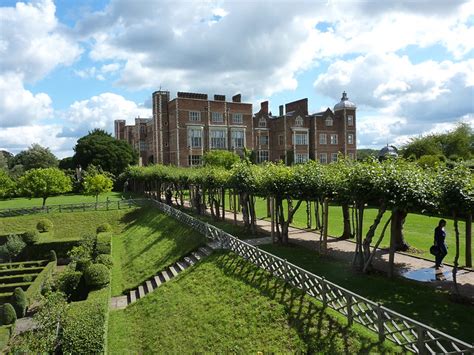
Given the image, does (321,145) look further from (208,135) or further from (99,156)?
(99,156)

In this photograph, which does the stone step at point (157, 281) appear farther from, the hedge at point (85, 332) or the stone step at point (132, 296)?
the hedge at point (85, 332)

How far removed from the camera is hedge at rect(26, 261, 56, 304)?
18.6 meters

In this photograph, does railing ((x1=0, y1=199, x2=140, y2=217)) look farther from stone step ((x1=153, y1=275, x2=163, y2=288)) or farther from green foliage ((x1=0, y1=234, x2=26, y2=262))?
stone step ((x1=153, y1=275, x2=163, y2=288))

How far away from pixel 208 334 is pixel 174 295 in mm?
4389

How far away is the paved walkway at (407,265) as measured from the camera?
489 inches

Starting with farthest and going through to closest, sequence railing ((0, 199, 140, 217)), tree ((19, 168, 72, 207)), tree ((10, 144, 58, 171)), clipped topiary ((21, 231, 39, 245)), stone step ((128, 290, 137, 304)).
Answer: tree ((10, 144, 58, 171)), tree ((19, 168, 72, 207)), railing ((0, 199, 140, 217)), clipped topiary ((21, 231, 39, 245)), stone step ((128, 290, 137, 304))

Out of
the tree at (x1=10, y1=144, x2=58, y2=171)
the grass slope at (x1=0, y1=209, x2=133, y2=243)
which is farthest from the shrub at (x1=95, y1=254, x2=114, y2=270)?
the tree at (x1=10, y1=144, x2=58, y2=171)

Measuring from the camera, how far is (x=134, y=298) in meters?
18.5

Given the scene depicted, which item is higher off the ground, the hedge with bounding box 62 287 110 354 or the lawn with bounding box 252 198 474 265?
the lawn with bounding box 252 198 474 265

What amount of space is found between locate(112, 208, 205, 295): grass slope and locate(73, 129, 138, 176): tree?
28640 millimetres

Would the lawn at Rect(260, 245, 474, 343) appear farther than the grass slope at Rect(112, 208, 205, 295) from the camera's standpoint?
No

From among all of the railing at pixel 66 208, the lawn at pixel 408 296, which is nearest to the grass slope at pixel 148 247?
the railing at pixel 66 208

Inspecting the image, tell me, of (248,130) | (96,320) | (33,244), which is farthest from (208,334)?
(248,130)

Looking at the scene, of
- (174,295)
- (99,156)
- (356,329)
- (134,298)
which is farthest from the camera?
(99,156)
